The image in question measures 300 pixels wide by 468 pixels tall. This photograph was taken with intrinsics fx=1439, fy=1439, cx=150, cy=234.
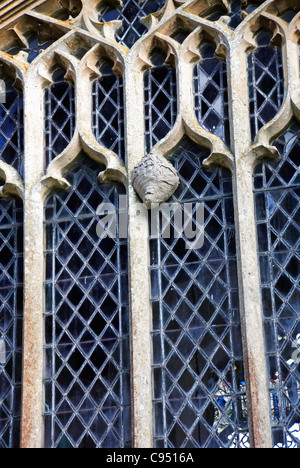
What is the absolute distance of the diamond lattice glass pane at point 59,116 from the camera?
1254cm

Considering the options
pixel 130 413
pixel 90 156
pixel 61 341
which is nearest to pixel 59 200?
pixel 90 156

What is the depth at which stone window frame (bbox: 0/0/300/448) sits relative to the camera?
447 inches

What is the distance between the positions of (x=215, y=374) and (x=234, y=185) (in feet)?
5.31

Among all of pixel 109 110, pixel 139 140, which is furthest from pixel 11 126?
pixel 139 140

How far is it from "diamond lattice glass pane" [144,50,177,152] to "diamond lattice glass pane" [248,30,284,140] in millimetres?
687

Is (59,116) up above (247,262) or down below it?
above

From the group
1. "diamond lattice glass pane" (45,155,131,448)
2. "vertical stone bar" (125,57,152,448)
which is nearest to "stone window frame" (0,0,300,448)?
"vertical stone bar" (125,57,152,448)

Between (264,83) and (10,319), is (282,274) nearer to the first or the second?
(264,83)

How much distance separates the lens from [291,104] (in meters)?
12.1

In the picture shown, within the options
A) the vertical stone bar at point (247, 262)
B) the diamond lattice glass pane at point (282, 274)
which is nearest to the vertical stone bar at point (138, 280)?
the vertical stone bar at point (247, 262)

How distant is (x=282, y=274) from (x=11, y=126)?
2910mm

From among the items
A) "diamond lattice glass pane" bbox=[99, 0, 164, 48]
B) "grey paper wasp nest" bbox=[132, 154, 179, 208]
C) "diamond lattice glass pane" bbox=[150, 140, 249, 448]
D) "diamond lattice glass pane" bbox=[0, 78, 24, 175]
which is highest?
"diamond lattice glass pane" bbox=[99, 0, 164, 48]

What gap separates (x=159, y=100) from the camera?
40.9 ft

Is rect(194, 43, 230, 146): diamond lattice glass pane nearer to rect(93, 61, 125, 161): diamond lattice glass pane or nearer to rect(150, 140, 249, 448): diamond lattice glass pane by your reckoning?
rect(150, 140, 249, 448): diamond lattice glass pane
